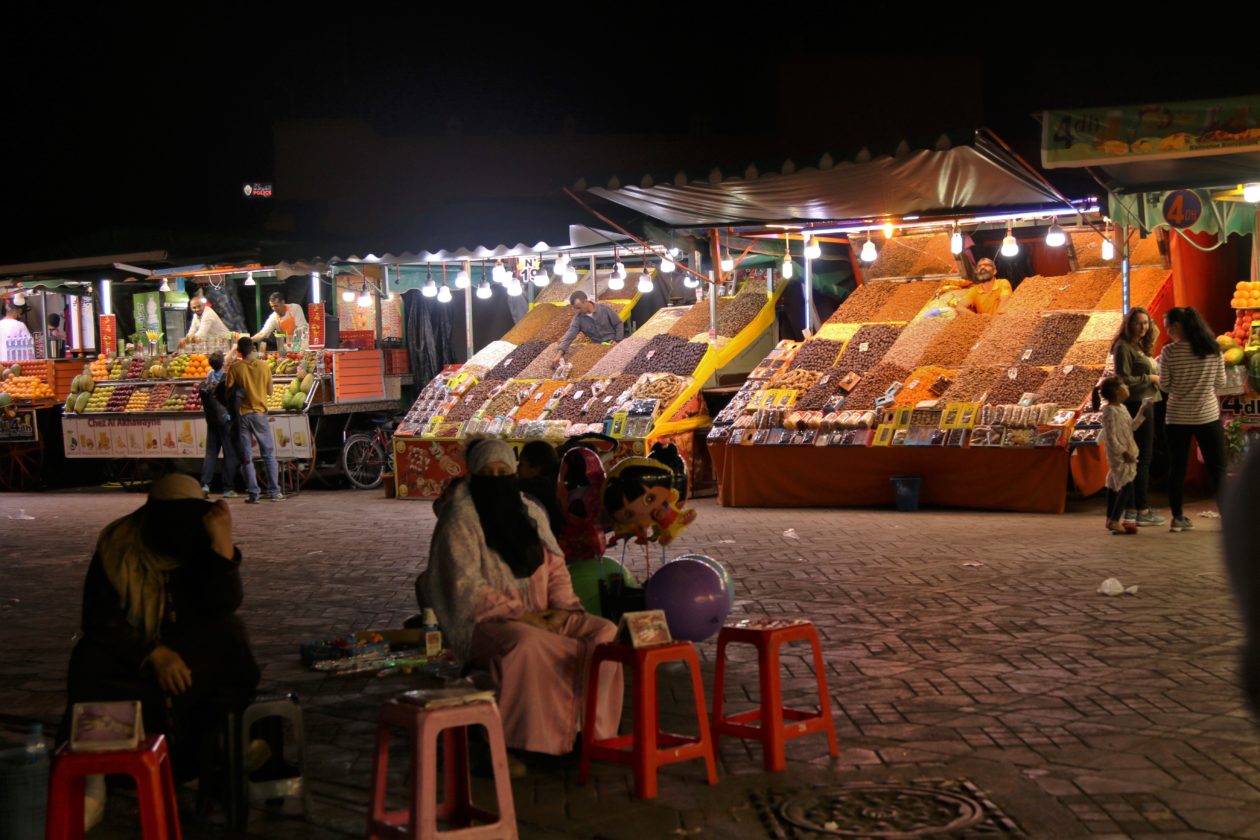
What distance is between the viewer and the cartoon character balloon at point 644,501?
5.80m

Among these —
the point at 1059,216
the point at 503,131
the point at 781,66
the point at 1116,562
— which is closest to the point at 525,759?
the point at 1116,562

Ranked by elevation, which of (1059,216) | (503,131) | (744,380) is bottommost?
(744,380)

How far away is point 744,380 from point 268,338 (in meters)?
6.85

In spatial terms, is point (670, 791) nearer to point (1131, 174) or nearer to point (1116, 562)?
point (1116, 562)

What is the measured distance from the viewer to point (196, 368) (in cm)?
1711

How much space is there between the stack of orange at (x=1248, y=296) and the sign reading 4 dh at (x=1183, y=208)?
4.14 ft

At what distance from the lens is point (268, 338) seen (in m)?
18.1

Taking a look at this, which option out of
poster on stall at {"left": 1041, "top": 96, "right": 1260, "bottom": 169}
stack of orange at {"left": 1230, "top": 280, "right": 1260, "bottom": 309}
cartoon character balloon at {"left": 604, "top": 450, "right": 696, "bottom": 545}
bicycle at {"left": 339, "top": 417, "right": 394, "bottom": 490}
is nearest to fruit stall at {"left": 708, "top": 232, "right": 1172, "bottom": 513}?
stack of orange at {"left": 1230, "top": 280, "right": 1260, "bottom": 309}

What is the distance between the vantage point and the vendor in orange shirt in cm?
1395

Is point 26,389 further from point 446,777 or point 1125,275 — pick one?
point 446,777

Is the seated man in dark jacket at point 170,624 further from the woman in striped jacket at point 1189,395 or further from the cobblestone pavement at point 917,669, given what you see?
the woman in striped jacket at point 1189,395

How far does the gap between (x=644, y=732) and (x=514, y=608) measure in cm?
78

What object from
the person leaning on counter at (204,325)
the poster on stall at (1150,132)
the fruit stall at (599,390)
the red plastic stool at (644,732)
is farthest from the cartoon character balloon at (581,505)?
the person leaning on counter at (204,325)

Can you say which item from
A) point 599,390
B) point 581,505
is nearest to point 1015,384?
point 599,390
